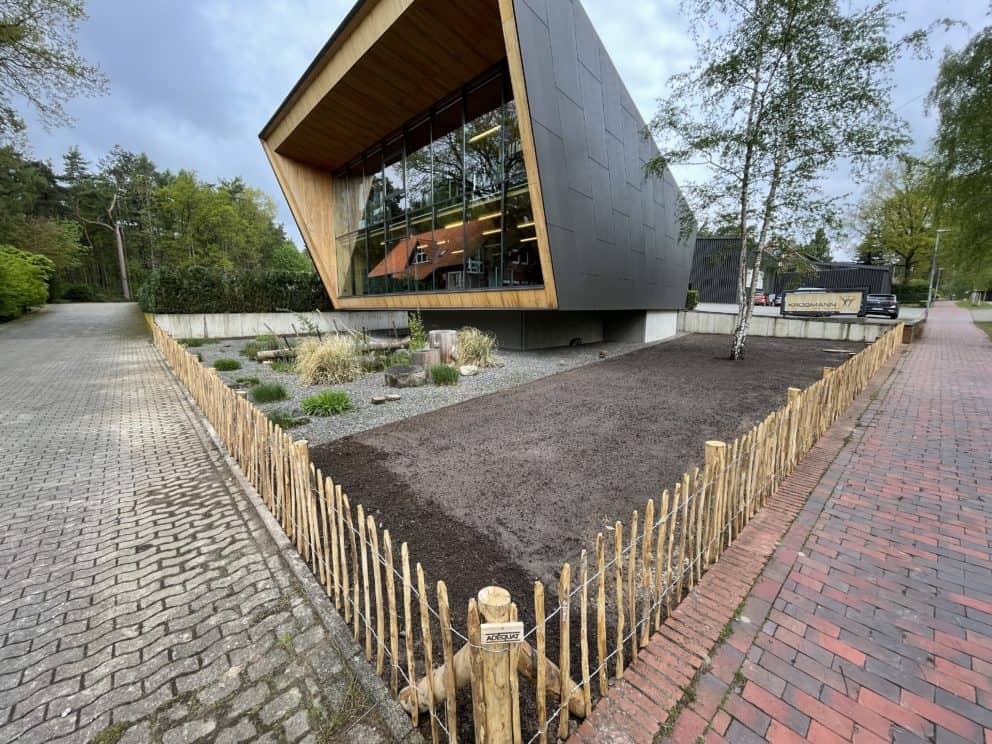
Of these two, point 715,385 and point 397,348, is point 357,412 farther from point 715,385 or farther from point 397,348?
point 715,385

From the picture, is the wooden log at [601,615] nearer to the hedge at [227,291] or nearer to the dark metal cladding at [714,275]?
the hedge at [227,291]

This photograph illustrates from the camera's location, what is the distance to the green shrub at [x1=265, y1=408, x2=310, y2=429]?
19.3ft

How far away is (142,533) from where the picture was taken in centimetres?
326

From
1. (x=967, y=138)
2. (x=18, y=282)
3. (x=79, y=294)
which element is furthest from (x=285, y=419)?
(x=79, y=294)

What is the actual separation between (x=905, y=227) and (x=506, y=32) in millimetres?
41129

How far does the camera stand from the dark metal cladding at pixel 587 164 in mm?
8758

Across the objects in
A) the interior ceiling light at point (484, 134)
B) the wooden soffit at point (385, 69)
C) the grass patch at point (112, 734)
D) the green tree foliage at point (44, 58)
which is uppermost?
the green tree foliage at point (44, 58)

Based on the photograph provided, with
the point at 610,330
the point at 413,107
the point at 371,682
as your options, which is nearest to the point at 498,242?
the point at 413,107

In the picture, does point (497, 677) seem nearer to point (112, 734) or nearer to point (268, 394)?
point (112, 734)

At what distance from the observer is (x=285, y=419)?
19.8 ft

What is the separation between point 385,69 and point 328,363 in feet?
28.2

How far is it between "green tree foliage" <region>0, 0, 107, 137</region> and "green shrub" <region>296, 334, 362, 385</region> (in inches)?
681

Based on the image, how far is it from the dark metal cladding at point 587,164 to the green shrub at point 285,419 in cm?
662

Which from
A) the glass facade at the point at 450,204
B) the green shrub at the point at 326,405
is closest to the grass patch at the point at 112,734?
the green shrub at the point at 326,405
